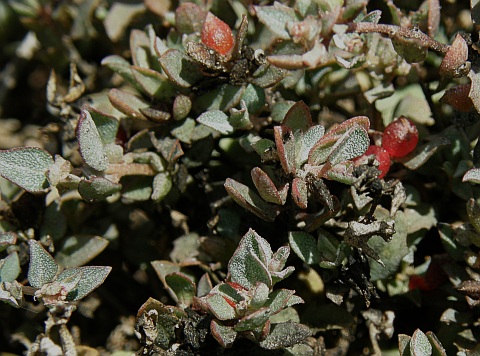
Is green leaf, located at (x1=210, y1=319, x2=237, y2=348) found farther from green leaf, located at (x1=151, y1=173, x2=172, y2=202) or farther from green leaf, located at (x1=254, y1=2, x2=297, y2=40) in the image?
green leaf, located at (x1=254, y1=2, x2=297, y2=40)

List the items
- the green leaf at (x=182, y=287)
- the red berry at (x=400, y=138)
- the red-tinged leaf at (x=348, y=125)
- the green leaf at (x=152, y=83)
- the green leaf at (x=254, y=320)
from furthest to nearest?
1. the green leaf at (x=152, y=83)
2. the red berry at (x=400, y=138)
3. the green leaf at (x=182, y=287)
4. the red-tinged leaf at (x=348, y=125)
5. the green leaf at (x=254, y=320)

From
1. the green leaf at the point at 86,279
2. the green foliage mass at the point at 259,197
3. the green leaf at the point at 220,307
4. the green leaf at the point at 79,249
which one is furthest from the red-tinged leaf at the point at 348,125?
the green leaf at the point at 79,249

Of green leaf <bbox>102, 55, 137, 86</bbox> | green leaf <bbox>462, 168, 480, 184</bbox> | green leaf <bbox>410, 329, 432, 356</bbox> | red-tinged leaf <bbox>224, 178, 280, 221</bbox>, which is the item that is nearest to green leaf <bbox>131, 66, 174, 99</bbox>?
green leaf <bbox>102, 55, 137, 86</bbox>

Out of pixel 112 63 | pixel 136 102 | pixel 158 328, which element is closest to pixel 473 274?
pixel 158 328

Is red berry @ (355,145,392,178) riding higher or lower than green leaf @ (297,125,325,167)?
lower

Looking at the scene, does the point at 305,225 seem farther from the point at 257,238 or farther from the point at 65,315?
the point at 65,315

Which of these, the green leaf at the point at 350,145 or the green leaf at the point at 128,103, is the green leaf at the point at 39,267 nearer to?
the green leaf at the point at 128,103
